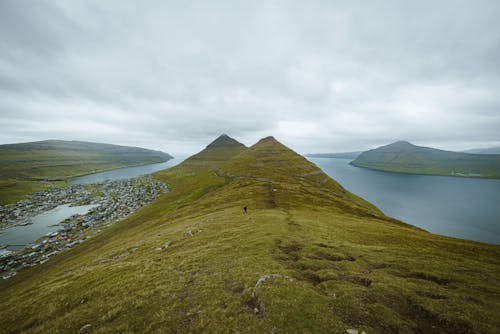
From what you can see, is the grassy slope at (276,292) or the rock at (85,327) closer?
the grassy slope at (276,292)

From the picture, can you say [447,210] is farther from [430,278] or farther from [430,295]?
[430,295]

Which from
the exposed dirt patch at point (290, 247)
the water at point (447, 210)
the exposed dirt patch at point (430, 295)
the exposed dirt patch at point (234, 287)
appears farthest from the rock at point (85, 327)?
the water at point (447, 210)

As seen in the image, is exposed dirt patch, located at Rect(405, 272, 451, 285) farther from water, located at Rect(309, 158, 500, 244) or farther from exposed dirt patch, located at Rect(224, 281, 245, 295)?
water, located at Rect(309, 158, 500, 244)

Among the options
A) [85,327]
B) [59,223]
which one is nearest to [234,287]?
[85,327]

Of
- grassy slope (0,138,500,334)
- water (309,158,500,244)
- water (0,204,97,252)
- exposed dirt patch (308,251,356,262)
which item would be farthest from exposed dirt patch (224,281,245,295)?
water (309,158,500,244)

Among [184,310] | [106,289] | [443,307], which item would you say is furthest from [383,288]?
[106,289]

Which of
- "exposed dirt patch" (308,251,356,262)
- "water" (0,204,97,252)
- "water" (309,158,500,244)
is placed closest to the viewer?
"exposed dirt patch" (308,251,356,262)

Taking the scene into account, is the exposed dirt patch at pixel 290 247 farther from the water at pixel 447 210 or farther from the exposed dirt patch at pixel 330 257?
the water at pixel 447 210

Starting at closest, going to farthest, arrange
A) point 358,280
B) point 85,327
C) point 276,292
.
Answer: point 85,327 → point 276,292 → point 358,280

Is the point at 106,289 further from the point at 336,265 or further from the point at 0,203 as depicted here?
the point at 0,203
